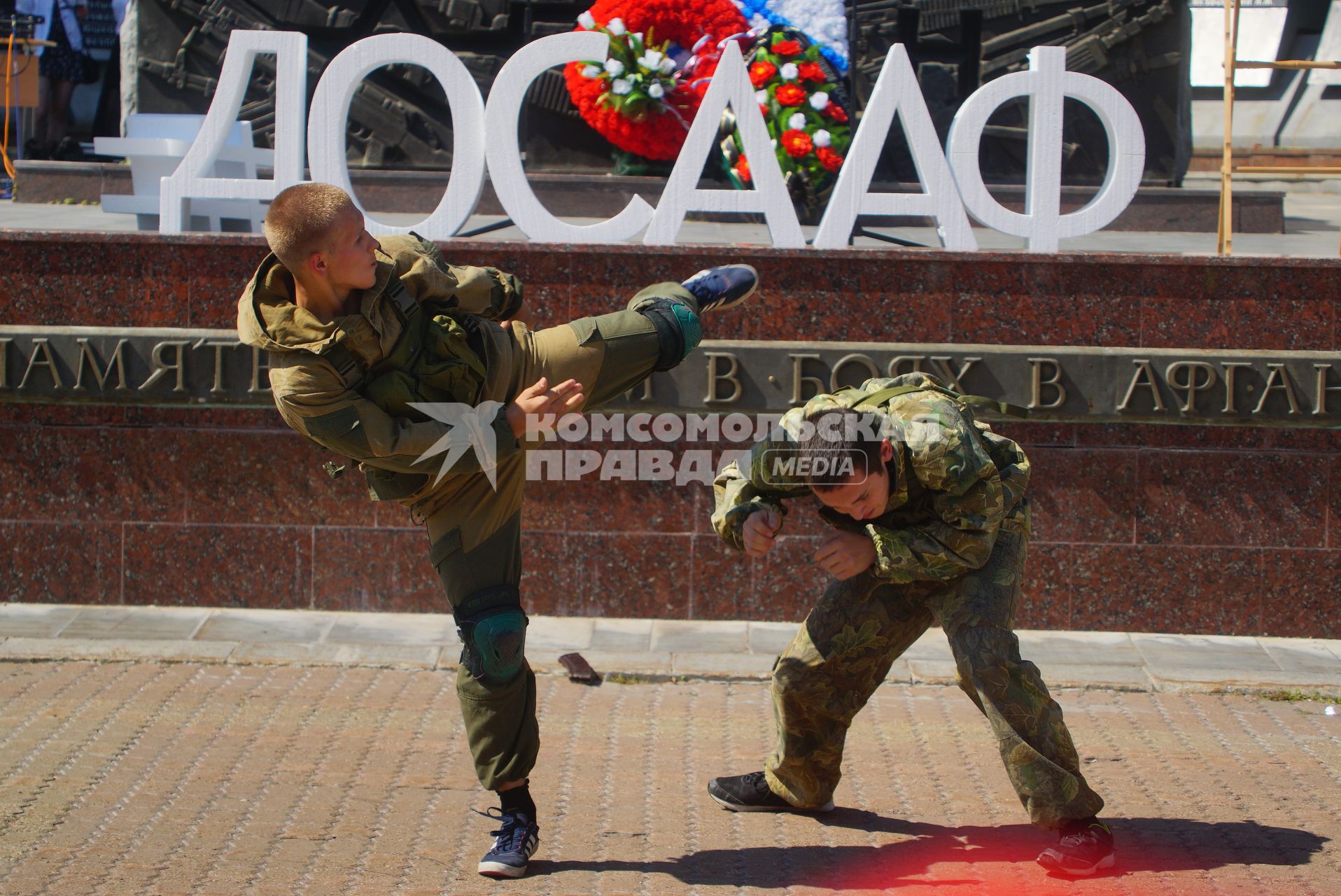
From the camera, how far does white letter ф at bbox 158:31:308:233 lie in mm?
6305

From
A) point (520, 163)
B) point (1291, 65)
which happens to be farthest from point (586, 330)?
point (1291, 65)

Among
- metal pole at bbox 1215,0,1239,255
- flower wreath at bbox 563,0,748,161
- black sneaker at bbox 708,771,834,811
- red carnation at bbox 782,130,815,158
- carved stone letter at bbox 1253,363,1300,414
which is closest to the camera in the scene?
black sneaker at bbox 708,771,834,811

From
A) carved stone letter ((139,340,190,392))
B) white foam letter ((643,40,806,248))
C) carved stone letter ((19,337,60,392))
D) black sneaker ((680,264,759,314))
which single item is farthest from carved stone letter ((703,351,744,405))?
carved stone letter ((19,337,60,392))

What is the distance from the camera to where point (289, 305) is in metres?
3.62

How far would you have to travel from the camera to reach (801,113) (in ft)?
24.5

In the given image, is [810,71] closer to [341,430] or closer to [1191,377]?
[1191,377]

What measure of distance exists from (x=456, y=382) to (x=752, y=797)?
1.63m

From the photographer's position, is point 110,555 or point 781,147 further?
point 781,147

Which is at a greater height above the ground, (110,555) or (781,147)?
(781,147)

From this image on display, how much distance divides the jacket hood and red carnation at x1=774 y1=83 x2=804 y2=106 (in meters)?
4.16

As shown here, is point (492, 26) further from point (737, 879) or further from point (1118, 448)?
point (737, 879)

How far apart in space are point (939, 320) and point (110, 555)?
12.5 feet

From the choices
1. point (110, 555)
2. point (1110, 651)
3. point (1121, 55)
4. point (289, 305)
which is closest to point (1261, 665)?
point (1110, 651)

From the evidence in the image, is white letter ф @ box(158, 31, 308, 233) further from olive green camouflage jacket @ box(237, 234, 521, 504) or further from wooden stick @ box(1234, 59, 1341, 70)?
wooden stick @ box(1234, 59, 1341, 70)
